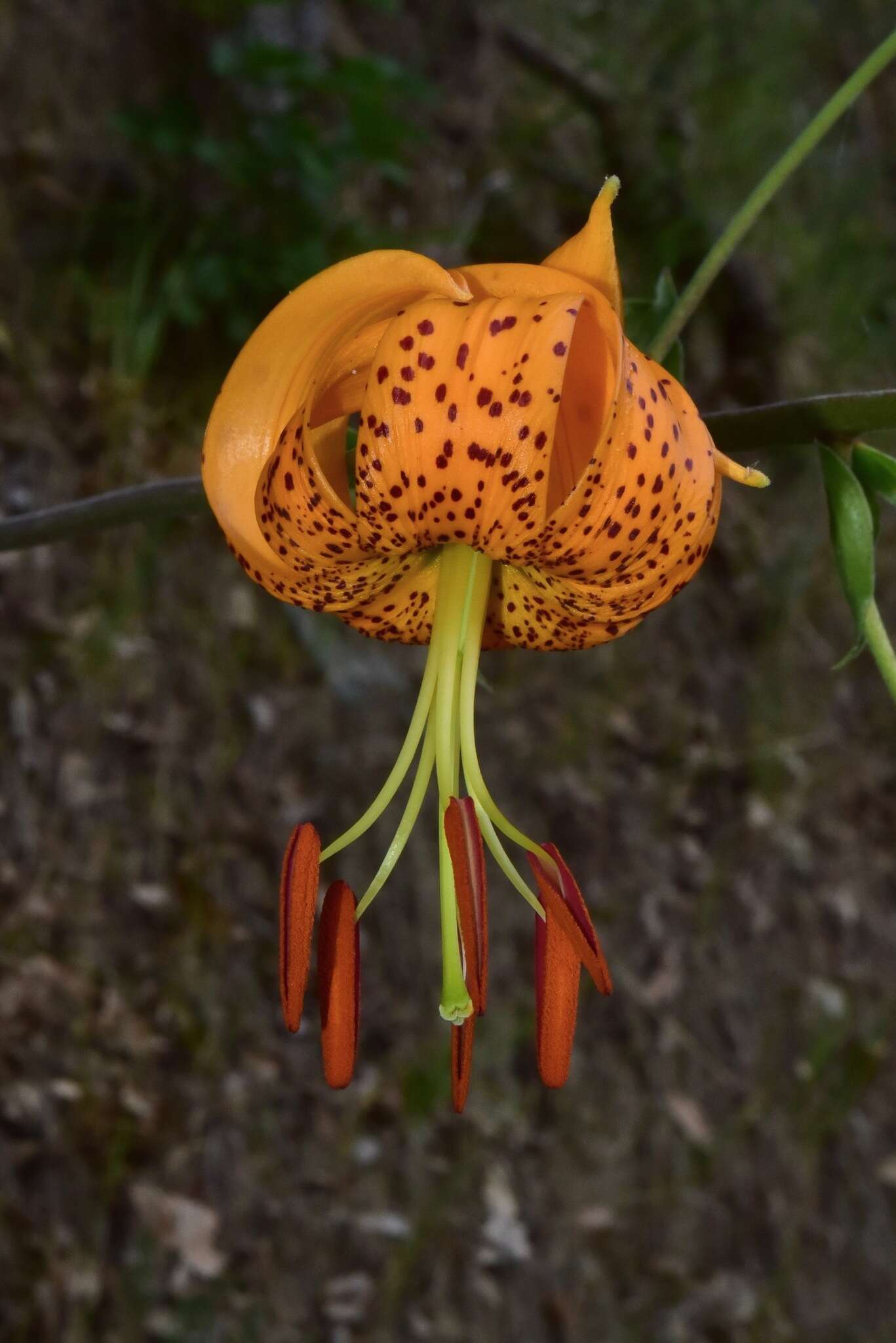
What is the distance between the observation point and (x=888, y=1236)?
293 centimetres

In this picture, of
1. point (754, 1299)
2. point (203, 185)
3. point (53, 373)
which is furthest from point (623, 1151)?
point (203, 185)

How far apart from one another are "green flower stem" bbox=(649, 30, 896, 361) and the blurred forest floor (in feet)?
5.09

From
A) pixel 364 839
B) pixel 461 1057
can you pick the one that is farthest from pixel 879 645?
pixel 364 839

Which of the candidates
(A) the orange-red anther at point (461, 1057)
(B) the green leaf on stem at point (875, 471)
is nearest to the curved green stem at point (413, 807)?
(A) the orange-red anther at point (461, 1057)

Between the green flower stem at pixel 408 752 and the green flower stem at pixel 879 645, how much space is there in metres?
0.29

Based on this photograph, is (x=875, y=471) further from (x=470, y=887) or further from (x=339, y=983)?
(x=339, y=983)

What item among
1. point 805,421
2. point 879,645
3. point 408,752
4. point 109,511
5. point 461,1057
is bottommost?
point 461,1057

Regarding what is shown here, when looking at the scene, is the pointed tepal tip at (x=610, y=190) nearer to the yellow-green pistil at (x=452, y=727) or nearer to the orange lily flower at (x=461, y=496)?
the orange lily flower at (x=461, y=496)

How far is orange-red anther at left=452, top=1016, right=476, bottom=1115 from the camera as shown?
2.85 feet

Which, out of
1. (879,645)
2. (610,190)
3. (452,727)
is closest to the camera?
(610,190)

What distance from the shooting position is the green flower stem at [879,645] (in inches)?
30.8

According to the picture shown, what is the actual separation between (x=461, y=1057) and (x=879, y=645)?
38cm

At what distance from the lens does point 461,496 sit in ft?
2.50

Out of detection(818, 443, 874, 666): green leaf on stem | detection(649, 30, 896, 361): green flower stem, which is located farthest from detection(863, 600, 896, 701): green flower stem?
detection(649, 30, 896, 361): green flower stem
